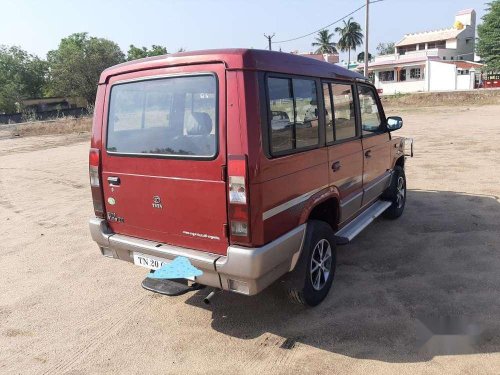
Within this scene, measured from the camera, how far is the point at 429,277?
4129mm

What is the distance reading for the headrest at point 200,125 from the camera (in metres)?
3.04

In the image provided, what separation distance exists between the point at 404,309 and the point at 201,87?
251 cm

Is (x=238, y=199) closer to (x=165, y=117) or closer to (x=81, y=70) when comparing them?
(x=165, y=117)

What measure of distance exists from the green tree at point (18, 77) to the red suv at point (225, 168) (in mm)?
63085

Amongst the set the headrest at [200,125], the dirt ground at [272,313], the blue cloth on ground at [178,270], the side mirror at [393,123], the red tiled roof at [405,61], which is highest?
the red tiled roof at [405,61]

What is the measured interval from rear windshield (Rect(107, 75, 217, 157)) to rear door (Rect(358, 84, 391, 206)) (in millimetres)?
2210

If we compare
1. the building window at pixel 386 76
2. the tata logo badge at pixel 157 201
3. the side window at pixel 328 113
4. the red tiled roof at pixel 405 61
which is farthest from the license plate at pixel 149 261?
the building window at pixel 386 76

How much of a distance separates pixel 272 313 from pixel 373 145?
2.42 metres

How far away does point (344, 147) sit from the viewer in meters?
4.11

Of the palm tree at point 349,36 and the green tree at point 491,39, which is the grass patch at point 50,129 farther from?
the palm tree at point 349,36

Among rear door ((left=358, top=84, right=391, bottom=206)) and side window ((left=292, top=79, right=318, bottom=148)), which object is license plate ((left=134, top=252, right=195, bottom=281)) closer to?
side window ((left=292, top=79, right=318, bottom=148))

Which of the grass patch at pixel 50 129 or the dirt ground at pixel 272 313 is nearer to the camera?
the dirt ground at pixel 272 313

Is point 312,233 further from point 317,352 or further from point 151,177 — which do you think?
point 151,177

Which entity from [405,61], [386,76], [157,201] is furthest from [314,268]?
[386,76]
